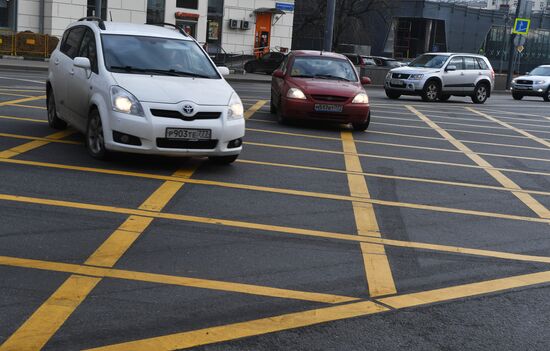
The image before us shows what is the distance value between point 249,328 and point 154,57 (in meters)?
5.99

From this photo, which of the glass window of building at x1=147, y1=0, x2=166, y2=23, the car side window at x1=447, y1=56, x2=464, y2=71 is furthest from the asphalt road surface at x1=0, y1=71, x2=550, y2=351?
the glass window of building at x1=147, y1=0, x2=166, y2=23

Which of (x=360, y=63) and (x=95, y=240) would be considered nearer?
(x=95, y=240)

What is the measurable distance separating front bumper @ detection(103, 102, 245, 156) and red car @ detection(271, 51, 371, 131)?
18.3 feet

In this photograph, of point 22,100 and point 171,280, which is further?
point 22,100

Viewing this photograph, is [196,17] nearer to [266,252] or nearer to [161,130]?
[161,130]

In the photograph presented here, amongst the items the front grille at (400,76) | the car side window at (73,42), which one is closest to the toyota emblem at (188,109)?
the car side window at (73,42)

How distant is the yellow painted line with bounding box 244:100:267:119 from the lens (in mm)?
16184

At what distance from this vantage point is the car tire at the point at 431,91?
83.1 ft

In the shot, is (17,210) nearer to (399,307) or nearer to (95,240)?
(95,240)

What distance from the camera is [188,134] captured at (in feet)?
28.1

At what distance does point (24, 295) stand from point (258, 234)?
7.38ft

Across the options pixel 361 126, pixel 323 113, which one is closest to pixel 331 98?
pixel 323 113

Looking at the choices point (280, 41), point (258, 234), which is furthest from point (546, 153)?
point (280, 41)

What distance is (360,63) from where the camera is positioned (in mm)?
36781
